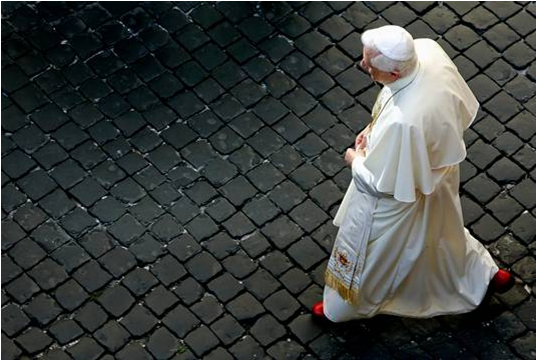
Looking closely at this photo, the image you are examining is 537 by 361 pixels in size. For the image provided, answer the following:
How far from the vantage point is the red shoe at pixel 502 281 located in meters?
7.79

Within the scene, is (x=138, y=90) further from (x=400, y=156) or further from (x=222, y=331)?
(x=400, y=156)

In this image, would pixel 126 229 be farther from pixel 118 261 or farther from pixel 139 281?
pixel 139 281

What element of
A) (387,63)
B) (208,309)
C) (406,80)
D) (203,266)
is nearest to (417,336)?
(208,309)

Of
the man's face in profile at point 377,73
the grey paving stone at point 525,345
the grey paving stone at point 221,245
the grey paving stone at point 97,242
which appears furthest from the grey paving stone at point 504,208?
the grey paving stone at point 97,242

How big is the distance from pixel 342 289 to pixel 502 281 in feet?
3.56

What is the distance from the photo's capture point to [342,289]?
752 centimetres

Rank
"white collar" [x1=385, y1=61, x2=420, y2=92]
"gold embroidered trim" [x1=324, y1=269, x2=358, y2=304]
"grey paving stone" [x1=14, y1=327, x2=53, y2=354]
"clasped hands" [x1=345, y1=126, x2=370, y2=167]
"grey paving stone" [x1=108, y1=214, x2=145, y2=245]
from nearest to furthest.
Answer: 1. "white collar" [x1=385, y1=61, x2=420, y2=92]
2. "clasped hands" [x1=345, y1=126, x2=370, y2=167]
3. "gold embroidered trim" [x1=324, y1=269, x2=358, y2=304]
4. "grey paving stone" [x1=14, y1=327, x2=53, y2=354]
5. "grey paving stone" [x1=108, y1=214, x2=145, y2=245]

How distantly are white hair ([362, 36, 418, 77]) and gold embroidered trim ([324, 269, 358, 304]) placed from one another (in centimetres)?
158

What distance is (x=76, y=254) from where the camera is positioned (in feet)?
27.1

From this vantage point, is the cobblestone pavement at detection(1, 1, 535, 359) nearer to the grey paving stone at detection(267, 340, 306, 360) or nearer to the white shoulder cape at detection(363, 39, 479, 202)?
the grey paving stone at detection(267, 340, 306, 360)

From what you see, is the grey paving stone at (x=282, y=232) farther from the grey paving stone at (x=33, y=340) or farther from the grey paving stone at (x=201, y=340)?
the grey paving stone at (x=33, y=340)

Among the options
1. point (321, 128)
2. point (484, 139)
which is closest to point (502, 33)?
point (484, 139)

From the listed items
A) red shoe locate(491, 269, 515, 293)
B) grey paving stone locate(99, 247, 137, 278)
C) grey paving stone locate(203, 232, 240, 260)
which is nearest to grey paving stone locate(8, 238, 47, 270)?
grey paving stone locate(99, 247, 137, 278)

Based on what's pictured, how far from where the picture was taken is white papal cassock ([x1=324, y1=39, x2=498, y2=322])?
653 centimetres
